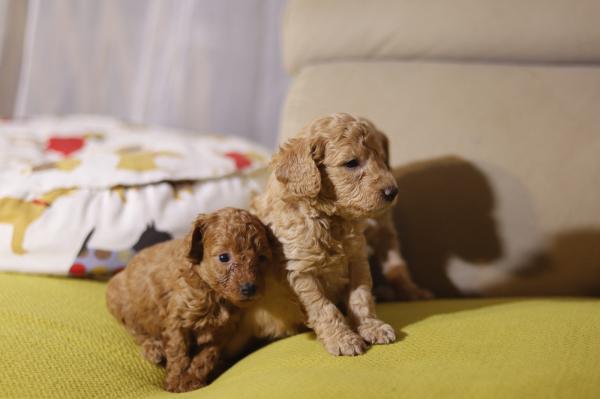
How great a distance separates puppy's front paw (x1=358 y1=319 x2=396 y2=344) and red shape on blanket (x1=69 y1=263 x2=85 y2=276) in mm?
830

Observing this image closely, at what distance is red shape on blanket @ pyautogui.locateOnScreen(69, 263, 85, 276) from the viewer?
62.4 inches

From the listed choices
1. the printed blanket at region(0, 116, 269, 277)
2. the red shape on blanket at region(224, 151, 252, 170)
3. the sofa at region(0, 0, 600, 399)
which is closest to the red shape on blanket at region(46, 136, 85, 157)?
the printed blanket at region(0, 116, 269, 277)

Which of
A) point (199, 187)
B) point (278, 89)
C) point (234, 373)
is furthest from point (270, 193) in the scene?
point (278, 89)

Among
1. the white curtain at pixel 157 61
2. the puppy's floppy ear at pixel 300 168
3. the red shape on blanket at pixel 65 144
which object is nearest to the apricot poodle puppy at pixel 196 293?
the puppy's floppy ear at pixel 300 168

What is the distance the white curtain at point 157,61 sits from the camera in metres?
2.77

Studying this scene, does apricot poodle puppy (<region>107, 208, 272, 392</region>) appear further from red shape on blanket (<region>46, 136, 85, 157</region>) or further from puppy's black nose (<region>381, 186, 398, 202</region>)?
red shape on blanket (<region>46, 136, 85, 157</region>)

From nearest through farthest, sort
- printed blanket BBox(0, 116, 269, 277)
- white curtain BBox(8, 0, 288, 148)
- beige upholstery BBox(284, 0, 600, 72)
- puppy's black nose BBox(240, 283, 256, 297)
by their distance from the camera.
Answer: puppy's black nose BBox(240, 283, 256, 297)
printed blanket BBox(0, 116, 269, 277)
beige upholstery BBox(284, 0, 600, 72)
white curtain BBox(8, 0, 288, 148)

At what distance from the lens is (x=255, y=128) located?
3.27 m

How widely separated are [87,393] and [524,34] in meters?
1.60

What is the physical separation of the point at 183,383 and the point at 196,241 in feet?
0.99

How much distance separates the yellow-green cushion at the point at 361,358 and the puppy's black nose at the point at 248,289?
0.53 ft

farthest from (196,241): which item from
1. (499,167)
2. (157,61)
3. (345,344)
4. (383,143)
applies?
(157,61)

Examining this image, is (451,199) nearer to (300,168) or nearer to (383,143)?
(383,143)

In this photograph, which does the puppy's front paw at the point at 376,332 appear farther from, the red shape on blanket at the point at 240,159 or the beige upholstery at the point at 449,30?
the beige upholstery at the point at 449,30
